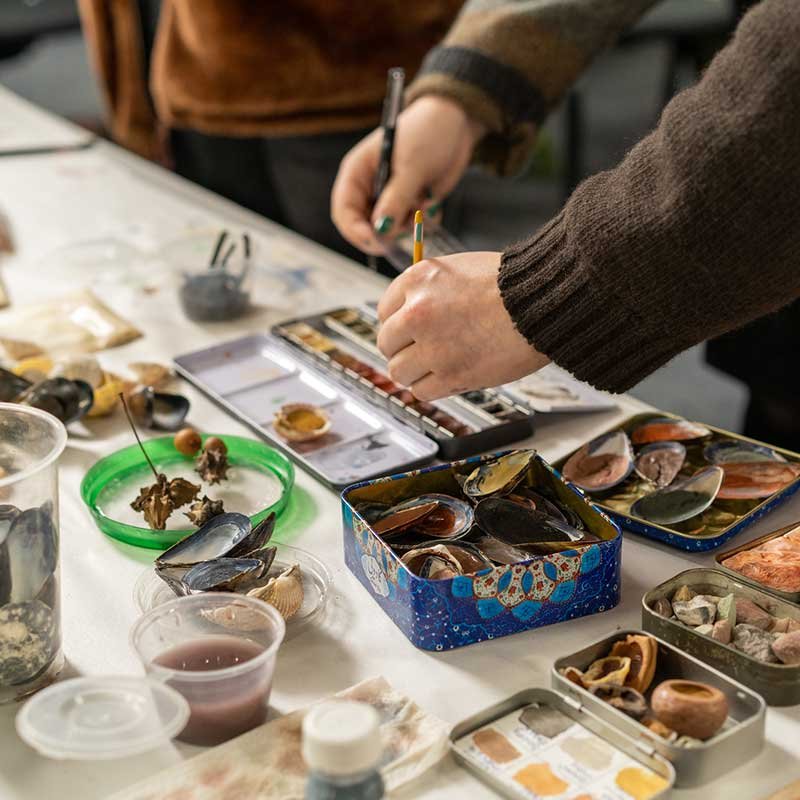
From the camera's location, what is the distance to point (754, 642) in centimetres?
79

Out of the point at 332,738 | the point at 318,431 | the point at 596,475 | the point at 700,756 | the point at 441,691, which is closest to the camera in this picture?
the point at 332,738

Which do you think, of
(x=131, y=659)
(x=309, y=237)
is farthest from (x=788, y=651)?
(x=309, y=237)

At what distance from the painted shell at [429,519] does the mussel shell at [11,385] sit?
→ 0.50 metres

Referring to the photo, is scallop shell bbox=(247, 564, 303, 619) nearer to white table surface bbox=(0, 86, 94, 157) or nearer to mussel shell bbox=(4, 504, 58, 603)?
mussel shell bbox=(4, 504, 58, 603)

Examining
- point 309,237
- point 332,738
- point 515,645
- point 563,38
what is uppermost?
point 563,38

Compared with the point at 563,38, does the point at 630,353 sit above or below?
below

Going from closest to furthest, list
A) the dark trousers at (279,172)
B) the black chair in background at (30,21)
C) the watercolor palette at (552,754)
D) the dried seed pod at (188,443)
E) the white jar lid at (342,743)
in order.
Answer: the white jar lid at (342,743)
the watercolor palette at (552,754)
the dried seed pod at (188,443)
the dark trousers at (279,172)
the black chair in background at (30,21)

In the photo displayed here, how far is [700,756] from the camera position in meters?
0.69

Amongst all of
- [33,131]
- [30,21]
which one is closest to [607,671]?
[33,131]

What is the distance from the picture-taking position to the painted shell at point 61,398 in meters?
1.15

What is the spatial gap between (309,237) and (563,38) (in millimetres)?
834

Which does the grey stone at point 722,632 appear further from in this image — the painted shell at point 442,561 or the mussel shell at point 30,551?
the mussel shell at point 30,551

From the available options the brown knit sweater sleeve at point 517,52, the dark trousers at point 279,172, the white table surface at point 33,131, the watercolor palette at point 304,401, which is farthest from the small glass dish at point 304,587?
the white table surface at point 33,131

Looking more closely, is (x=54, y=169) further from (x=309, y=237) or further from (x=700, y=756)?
(x=700, y=756)
